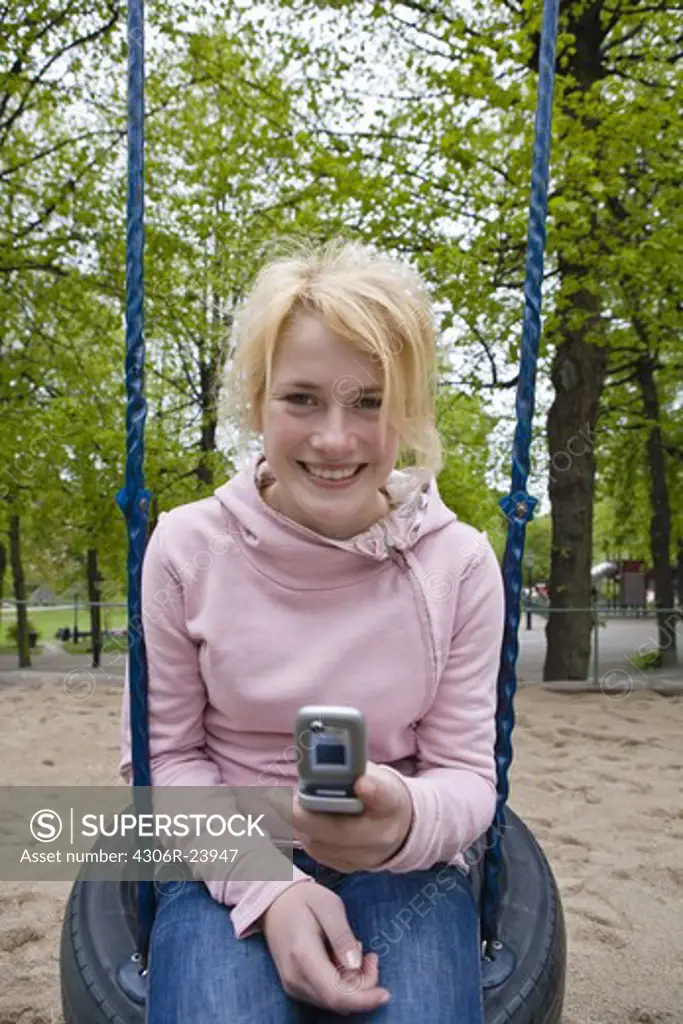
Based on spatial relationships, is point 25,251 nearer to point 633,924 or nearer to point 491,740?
point 633,924

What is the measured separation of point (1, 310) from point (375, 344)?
733cm

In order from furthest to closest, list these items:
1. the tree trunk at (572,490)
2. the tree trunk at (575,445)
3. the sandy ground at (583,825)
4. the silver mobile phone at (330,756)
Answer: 1. the tree trunk at (572,490)
2. the tree trunk at (575,445)
3. the sandy ground at (583,825)
4. the silver mobile phone at (330,756)

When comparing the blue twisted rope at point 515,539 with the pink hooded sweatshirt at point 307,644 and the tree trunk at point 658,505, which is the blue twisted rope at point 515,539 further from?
the tree trunk at point 658,505

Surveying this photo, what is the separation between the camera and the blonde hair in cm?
132

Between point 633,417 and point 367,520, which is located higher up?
point 633,417

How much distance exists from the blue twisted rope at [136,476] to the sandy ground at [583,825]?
1422 millimetres

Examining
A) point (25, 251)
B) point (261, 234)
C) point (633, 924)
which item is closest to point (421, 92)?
point (261, 234)

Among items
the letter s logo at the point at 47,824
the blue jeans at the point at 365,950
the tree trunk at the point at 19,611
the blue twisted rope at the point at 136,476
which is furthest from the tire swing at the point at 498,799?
the tree trunk at the point at 19,611

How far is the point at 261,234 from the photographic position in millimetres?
7398

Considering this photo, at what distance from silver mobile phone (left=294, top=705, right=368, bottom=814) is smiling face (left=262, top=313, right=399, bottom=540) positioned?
48 cm

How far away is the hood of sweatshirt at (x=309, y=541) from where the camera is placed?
1400 millimetres

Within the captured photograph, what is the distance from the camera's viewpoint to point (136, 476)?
4.71ft

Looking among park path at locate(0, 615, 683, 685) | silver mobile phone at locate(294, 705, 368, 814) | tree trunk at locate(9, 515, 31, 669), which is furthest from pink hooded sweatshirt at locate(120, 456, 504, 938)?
tree trunk at locate(9, 515, 31, 669)

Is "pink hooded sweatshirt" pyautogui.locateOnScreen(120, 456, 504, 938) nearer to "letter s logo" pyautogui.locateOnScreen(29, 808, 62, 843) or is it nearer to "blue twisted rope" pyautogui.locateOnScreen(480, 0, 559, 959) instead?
"blue twisted rope" pyautogui.locateOnScreen(480, 0, 559, 959)
